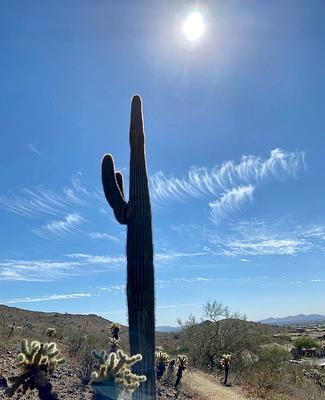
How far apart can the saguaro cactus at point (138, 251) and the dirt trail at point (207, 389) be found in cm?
943

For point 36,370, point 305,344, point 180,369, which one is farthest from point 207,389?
point 305,344

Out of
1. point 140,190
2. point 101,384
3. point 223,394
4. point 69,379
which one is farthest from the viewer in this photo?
point 223,394

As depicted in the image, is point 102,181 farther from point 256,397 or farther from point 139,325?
point 256,397

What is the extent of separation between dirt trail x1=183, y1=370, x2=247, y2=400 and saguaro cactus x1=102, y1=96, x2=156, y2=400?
31.0 feet

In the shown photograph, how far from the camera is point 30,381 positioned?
5.55 metres

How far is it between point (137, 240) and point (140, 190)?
1.20 metres

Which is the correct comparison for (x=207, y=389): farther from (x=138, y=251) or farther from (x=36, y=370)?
(x=36, y=370)

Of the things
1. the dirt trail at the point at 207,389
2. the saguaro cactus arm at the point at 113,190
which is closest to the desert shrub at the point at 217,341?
the dirt trail at the point at 207,389

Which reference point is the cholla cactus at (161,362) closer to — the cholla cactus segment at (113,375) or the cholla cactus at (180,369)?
the cholla cactus at (180,369)

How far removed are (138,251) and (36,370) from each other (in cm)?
392

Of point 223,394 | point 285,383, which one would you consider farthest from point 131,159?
point 285,383

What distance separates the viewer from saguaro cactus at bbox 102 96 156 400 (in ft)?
29.0

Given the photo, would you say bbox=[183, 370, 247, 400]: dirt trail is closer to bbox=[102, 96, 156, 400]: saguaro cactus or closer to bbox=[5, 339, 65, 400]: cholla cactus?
bbox=[102, 96, 156, 400]: saguaro cactus

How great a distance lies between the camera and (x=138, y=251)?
364 inches
